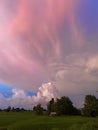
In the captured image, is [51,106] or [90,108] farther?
[51,106]

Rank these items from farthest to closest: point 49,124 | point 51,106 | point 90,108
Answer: point 51,106
point 90,108
point 49,124

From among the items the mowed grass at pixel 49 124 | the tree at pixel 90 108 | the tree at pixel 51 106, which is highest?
the tree at pixel 51 106

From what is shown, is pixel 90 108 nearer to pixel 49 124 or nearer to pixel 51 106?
pixel 51 106

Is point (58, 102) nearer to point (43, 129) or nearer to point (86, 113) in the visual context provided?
point (86, 113)

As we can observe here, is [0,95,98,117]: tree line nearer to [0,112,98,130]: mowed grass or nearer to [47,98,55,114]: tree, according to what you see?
[47,98,55,114]: tree

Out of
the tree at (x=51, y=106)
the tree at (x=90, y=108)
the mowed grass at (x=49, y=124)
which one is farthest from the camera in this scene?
the tree at (x=51, y=106)

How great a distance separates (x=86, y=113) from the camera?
531 ft

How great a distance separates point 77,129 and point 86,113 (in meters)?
114

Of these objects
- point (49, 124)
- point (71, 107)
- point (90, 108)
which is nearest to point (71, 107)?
Answer: point (71, 107)

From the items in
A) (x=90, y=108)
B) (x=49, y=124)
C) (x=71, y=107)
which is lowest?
(x=49, y=124)

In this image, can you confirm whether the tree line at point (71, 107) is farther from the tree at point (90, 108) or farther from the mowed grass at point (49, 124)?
the mowed grass at point (49, 124)

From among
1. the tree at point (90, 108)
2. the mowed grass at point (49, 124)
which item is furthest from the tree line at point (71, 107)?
the mowed grass at point (49, 124)

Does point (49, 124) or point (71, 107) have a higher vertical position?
point (71, 107)

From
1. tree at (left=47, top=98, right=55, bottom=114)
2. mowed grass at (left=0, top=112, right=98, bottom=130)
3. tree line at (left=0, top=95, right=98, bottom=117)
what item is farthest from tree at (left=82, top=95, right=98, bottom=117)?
mowed grass at (left=0, top=112, right=98, bottom=130)
